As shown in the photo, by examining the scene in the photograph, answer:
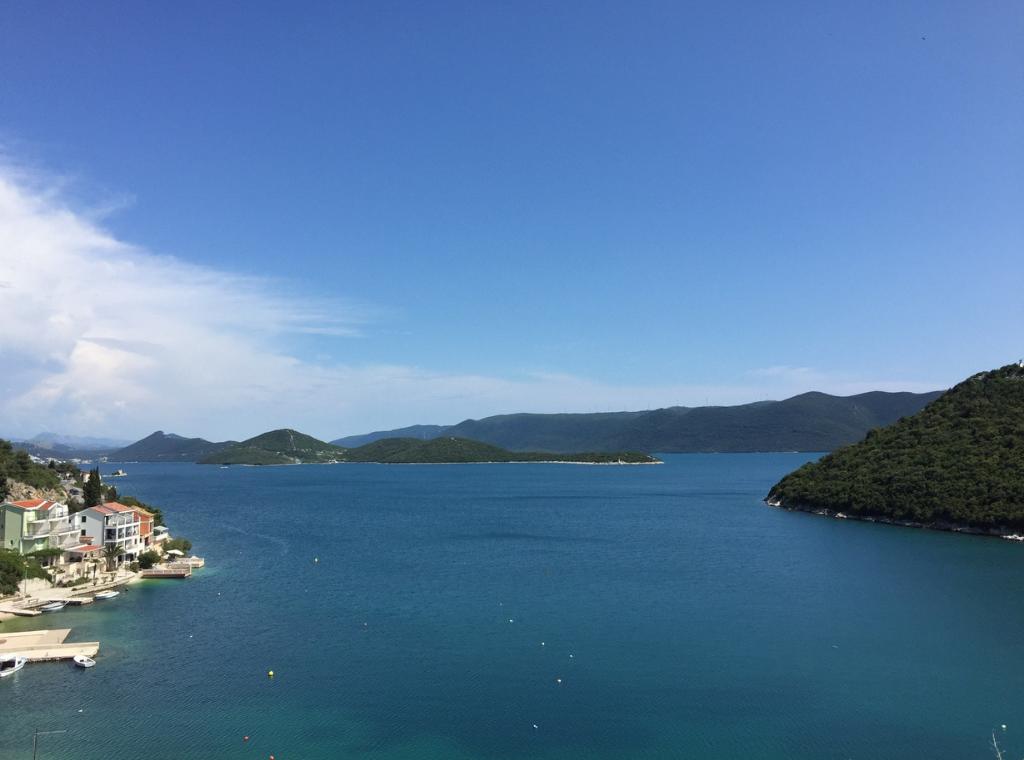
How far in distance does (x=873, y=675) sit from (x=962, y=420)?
69.6 m

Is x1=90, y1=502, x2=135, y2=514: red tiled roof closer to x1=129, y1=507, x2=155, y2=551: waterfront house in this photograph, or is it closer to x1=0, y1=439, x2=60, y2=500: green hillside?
x1=129, y1=507, x2=155, y2=551: waterfront house

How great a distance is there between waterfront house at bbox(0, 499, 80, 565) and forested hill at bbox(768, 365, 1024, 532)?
3046 inches

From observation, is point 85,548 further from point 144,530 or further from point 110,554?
point 144,530

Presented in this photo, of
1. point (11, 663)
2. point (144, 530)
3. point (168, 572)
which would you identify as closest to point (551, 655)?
point (11, 663)

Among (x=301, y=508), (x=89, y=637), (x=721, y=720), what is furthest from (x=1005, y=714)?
(x=301, y=508)

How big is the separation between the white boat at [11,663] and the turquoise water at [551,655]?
34.1 inches

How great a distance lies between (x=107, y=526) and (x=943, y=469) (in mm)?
80414

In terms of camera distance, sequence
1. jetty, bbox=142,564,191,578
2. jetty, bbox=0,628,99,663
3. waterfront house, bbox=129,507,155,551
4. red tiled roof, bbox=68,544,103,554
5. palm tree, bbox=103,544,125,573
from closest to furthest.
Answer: jetty, bbox=0,628,99,663, red tiled roof, bbox=68,544,103,554, jetty, bbox=142,564,191,578, palm tree, bbox=103,544,125,573, waterfront house, bbox=129,507,155,551

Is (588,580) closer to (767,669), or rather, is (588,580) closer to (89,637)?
(767,669)

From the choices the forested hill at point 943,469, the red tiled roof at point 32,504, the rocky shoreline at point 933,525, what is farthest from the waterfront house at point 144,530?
the forested hill at point 943,469

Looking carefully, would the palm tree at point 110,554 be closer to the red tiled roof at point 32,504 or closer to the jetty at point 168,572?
the jetty at point 168,572

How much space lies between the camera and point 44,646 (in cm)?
3145

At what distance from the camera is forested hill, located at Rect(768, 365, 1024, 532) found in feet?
222

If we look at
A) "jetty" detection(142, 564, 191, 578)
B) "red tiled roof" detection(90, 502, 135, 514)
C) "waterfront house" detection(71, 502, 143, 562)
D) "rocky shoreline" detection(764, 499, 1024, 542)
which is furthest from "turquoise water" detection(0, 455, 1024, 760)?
"red tiled roof" detection(90, 502, 135, 514)
